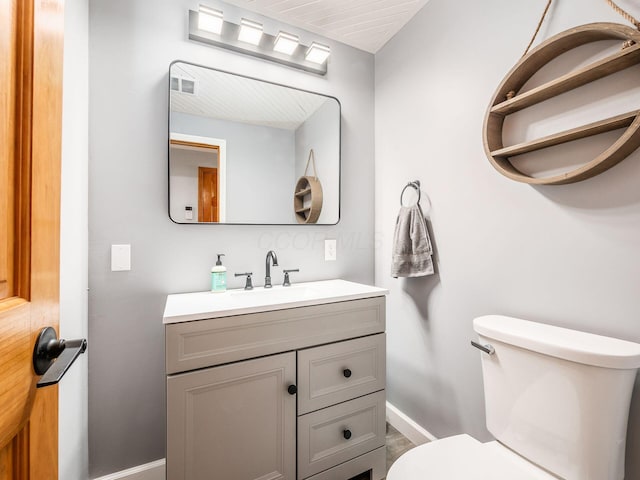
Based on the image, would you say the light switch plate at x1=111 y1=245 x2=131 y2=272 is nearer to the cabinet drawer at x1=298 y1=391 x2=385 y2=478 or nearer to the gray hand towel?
the cabinet drawer at x1=298 y1=391 x2=385 y2=478

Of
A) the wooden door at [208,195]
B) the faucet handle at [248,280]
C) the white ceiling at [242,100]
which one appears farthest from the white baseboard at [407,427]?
the white ceiling at [242,100]

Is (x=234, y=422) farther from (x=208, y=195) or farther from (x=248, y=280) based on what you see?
(x=208, y=195)

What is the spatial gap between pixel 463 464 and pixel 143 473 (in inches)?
54.3

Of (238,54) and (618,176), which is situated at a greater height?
(238,54)

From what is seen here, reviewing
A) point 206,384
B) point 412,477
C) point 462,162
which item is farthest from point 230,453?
point 462,162

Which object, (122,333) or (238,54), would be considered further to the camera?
(238,54)

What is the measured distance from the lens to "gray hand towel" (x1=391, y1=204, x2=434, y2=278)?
156 centimetres

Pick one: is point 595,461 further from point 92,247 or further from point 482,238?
point 92,247

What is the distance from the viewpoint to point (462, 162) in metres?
1.43

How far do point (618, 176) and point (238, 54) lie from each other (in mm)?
1716

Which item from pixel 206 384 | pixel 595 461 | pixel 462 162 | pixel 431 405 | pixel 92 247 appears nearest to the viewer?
pixel 595 461

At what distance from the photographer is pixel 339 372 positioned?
135 cm

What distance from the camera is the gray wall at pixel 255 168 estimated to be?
159 centimetres

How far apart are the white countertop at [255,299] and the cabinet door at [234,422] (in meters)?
0.21
